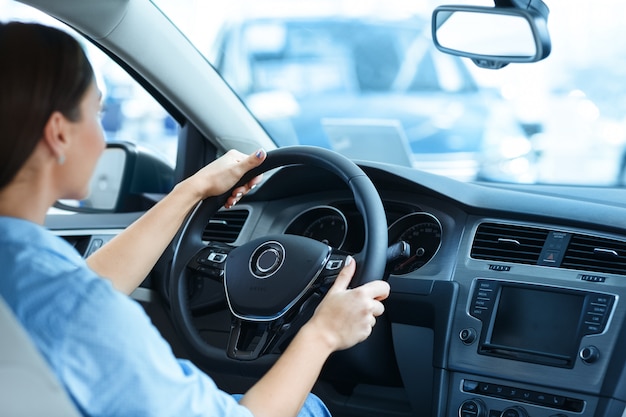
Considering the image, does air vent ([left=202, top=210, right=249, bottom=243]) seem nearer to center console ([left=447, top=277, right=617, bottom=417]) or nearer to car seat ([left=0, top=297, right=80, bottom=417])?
center console ([left=447, top=277, right=617, bottom=417])

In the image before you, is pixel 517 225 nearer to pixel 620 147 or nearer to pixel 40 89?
pixel 40 89

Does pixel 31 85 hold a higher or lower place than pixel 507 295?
higher

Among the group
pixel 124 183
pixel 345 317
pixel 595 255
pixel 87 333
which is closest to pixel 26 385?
pixel 87 333

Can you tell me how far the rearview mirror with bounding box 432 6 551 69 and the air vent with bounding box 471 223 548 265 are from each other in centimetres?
43

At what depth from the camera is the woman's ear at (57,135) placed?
50.1 inches

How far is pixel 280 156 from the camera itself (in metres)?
2.07

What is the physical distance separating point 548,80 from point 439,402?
8055 mm

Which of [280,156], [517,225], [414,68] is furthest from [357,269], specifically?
[414,68]

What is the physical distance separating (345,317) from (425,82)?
826cm

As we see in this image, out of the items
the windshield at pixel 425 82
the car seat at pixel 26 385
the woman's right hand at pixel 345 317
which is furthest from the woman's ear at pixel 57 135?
the windshield at pixel 425 82

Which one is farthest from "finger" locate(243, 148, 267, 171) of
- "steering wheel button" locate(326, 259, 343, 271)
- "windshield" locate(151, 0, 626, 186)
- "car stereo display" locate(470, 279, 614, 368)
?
"windshield" locate(151, 0, 626, 186)

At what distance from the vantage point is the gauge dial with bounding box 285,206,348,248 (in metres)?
2.35

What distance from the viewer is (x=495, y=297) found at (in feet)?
7.02

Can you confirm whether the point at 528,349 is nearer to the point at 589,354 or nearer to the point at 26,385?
the point at 589,354
